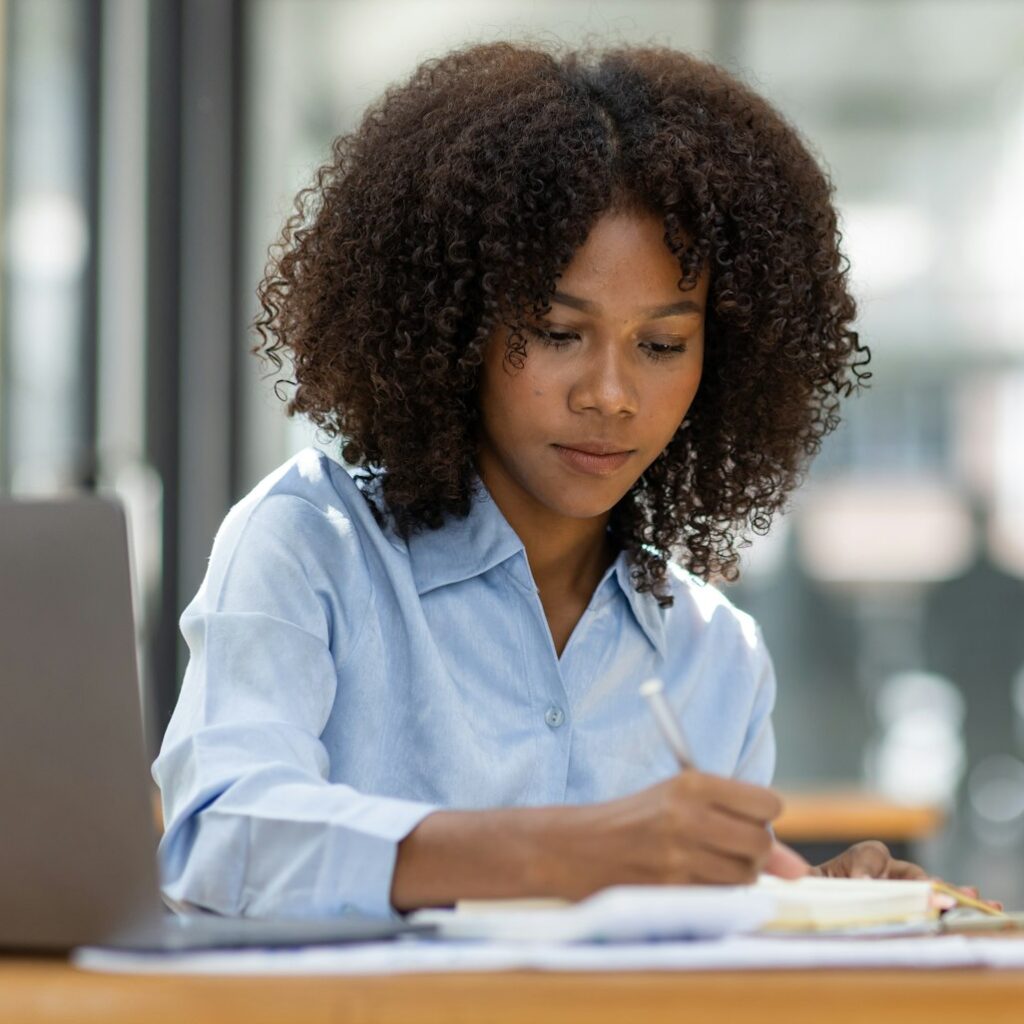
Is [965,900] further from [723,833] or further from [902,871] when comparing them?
[723,833]

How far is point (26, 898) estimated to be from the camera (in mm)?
A: 841

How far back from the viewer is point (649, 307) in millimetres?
1314

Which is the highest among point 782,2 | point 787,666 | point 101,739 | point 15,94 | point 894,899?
point 782,2

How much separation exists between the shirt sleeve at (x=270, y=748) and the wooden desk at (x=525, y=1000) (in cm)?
22

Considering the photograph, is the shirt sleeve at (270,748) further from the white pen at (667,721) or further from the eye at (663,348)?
the eye at (663,348)

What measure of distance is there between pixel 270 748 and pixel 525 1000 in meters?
0.40

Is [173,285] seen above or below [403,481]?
above

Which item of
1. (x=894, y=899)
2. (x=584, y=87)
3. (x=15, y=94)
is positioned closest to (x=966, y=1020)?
(x=894, y=899)

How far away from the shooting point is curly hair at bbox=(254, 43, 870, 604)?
132 cm

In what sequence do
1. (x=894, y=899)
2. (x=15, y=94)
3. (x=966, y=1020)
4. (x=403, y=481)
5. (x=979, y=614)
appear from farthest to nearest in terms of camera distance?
(x=979, y=614)
(x=15, y=94)
(x=403, y=481)
(x=894, y=899)
(x=966, y=1020)

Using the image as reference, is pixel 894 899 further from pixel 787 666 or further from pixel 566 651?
pixel 787 666

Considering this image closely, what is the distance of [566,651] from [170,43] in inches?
120

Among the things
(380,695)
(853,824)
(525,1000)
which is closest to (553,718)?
(380,695)

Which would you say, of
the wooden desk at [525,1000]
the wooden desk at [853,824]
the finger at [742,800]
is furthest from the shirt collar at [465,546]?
the wooden desk at [853,824]
